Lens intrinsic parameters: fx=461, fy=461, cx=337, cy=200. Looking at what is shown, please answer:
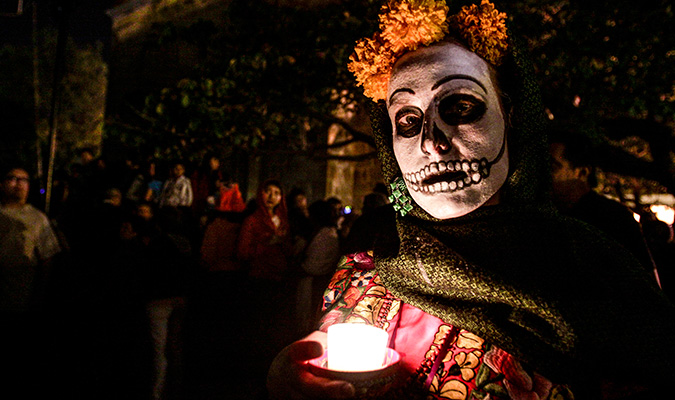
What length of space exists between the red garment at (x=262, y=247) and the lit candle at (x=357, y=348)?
4.03 meters

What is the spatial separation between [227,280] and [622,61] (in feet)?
16.9

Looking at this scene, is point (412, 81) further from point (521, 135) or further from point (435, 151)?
point (521, 135)

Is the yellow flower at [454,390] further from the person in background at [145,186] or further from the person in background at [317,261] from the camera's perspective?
the person in background at [145,186]

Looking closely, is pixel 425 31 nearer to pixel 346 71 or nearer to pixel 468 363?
pixel 468 363

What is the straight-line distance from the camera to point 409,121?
5.37 ft

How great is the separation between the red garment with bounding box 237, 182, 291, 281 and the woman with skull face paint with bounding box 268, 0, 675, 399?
3671mm

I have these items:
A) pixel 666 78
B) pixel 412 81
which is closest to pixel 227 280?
pixel 412 81

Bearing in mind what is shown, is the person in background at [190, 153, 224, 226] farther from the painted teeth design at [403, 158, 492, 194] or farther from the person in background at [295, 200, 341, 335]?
the painted teeth design at [403, 158, 492, 194]

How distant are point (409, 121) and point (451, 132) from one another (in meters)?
0.17

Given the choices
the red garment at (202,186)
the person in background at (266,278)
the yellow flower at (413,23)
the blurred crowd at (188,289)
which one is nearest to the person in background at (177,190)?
the red garment at (202,186)

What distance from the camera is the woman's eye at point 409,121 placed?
63.1 inches

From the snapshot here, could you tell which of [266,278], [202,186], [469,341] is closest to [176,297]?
[266,278]

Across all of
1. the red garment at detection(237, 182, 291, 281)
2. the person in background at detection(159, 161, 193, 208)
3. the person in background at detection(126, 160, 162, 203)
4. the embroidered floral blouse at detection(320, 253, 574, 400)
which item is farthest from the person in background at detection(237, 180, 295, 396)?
the embroidered floral blouse at detection(320, 253, 574, 400)

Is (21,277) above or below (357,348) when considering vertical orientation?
below
